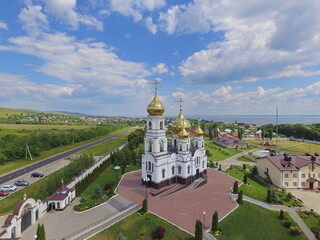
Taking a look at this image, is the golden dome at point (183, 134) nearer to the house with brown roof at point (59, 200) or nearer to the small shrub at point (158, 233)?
the small shrub at point (158, 233)

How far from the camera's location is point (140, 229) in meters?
18.5

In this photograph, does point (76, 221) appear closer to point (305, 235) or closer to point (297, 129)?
point (305, 235)

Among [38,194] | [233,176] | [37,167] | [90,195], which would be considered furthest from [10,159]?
[233,176]

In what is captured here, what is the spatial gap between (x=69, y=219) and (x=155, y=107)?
1703 cm

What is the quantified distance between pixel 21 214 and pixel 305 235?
29291 millimetres

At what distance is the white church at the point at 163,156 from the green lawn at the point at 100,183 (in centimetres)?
643

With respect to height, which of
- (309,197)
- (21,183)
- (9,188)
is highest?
(9,188)

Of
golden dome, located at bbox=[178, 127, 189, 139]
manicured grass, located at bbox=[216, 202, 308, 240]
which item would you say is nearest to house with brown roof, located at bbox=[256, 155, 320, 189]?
manicured grass, located at bbox=[216, 202, 308, 240]

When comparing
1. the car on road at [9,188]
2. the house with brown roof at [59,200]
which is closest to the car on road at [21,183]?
the car on road at [9,188]

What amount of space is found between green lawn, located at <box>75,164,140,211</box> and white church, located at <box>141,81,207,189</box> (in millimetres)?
6430

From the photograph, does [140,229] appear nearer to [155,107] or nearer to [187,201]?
[187,201]

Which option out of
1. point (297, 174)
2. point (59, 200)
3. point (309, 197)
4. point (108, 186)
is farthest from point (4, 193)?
point (297, 174)

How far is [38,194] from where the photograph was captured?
24.8 meters

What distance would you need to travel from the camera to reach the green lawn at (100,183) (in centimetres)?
2305
